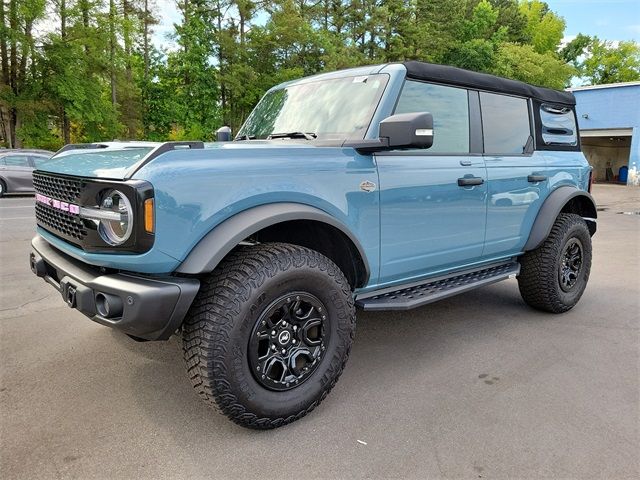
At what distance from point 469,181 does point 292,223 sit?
1.41 meters

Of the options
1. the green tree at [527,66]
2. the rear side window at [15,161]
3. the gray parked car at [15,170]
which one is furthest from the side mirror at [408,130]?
the green tree at [527,66]

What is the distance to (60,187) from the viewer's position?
8.35 ft

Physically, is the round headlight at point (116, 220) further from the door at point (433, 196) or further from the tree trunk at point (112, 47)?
the tree trunk at point (112, 47)

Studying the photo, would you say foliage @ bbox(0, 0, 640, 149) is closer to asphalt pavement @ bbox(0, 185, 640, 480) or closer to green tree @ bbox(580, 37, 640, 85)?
asphalt pavement @ bbox(0, 185, 640, 480)

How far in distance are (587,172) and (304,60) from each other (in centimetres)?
2449

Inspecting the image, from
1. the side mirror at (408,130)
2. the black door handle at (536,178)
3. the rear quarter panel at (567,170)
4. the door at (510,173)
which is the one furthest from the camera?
the rear quarter panel at (567,170)

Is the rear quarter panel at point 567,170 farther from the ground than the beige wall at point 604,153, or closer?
closer

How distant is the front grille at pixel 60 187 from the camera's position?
7.73ft

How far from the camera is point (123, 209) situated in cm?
208

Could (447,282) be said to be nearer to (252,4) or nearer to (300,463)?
(300,463)

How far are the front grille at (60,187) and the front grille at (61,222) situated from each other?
0.27 feet

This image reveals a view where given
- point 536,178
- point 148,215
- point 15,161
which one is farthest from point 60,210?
point 15,161

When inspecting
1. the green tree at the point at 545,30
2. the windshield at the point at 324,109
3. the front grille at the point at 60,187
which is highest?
the green tree at the point at 545,30

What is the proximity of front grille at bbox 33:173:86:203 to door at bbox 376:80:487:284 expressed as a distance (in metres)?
1.63
